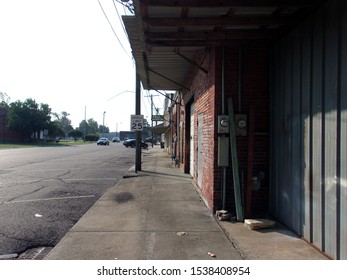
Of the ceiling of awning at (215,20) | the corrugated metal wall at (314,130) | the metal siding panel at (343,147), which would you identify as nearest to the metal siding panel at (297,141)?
the corrugated metal wall at (314,130)

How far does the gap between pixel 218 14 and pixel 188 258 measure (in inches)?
155

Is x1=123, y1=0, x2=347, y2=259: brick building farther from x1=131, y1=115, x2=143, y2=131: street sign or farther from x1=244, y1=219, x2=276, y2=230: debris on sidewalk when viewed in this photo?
x1=131, y1=115, x2=143, y2=131: street sign

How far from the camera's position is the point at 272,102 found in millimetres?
7414

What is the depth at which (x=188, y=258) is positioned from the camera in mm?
4988

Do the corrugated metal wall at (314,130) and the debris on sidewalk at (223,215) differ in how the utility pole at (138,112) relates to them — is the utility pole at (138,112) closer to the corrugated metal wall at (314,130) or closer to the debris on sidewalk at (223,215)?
the debris on sidewalk at (223,215)

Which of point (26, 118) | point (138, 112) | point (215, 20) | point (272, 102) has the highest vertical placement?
point (26, 118)

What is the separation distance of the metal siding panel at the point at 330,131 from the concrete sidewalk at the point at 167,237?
17.6 inches

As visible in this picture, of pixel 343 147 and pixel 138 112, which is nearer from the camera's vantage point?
pixel 343 147

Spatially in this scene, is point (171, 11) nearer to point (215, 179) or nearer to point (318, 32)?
point (318, 32)

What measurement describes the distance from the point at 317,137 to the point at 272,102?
2267 millimetres

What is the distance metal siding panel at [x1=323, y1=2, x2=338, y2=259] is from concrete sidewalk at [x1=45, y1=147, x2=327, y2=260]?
1.46ft

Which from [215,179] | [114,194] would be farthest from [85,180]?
[215,179]

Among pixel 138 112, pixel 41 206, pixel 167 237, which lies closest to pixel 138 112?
pixel 138 112

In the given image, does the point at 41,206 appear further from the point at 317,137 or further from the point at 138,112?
the point at 138,112
